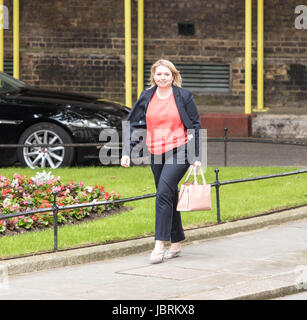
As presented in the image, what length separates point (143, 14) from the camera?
22562 mm

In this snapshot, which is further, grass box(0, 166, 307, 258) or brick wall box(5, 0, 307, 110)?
brick wall box(5, 0, 307, 110)

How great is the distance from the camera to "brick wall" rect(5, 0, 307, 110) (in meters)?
22.6

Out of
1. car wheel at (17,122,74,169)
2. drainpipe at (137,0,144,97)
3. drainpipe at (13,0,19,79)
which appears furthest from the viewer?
drainpipe at (137,0,144,97)

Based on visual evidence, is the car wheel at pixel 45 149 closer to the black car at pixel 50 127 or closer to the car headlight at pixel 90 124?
the black car at pixel 50 127

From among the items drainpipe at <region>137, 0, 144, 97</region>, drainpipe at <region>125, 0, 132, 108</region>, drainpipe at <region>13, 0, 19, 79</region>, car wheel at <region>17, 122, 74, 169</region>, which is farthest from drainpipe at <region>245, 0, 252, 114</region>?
car wheel at <region>17, 122, 74, 169</region>

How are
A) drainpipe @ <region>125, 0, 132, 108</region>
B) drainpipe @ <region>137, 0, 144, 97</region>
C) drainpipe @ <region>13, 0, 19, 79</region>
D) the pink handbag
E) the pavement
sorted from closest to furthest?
the pavement
the pink handbag
drainpipe @ <region>125, 0, 132, 108</region>
drainpipe @ <region>13, 0, 19, 79</region>
drainpipe @ <region>137, 0, 144, 97</region>

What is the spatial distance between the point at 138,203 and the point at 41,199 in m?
1.40

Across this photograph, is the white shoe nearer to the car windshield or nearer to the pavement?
the pavement

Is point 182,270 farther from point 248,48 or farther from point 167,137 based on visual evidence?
point 248,48

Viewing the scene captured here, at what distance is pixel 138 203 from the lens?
12273 millimetres

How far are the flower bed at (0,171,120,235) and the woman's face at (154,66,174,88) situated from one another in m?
1.73

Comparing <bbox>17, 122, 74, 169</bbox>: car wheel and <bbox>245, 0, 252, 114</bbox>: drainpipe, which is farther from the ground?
<bbox>245, 0, 252, 114</bbox>: drainpipe

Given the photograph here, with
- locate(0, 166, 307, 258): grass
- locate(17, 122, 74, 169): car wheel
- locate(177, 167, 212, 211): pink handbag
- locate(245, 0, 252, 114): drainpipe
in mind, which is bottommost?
locate(0, 166, 307, 258): grass
